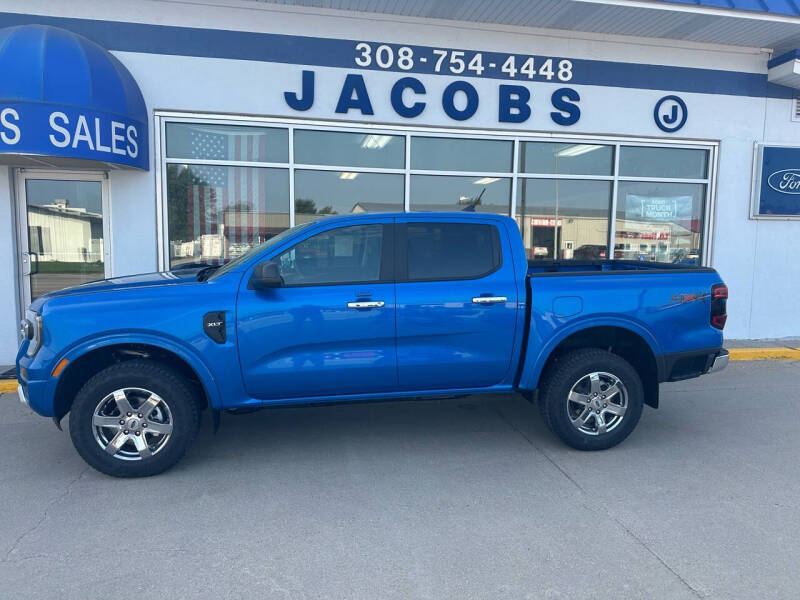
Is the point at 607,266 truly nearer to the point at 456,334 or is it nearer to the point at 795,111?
the point at 456,334

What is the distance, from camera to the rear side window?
4398 mm

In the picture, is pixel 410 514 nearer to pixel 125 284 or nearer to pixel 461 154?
pixel 125 284

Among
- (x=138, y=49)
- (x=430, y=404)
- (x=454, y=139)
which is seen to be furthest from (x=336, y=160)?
(x=430, y=404)

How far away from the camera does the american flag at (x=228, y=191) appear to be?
7.77m

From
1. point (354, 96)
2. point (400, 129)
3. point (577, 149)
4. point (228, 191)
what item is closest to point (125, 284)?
point (228, 191)

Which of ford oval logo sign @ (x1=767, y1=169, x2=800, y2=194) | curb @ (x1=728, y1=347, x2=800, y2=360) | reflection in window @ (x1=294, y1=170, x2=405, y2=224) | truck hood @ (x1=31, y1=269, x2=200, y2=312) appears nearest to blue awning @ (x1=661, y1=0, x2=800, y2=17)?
ford oval logo sign @ (x1=767, y1=169, x2=800, y2=194)

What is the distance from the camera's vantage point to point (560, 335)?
446cm

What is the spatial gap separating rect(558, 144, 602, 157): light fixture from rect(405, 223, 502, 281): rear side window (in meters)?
4.92

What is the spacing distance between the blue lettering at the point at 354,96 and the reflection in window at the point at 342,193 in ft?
2.95

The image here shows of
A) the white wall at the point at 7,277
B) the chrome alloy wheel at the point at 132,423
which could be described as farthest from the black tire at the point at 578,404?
the white wall at the point at 7,277

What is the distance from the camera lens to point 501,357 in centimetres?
443

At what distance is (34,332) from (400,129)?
5.63 m

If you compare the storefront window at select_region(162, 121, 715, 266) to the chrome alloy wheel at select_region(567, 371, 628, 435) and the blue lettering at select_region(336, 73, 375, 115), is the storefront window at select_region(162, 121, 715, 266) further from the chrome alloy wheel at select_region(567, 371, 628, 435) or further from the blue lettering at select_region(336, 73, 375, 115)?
the chrome alloy wheel at select_region(567, 371, 628, 435)

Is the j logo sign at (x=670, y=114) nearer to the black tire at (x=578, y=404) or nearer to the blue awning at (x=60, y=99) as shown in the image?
the black tire at (x=578, y=404)
